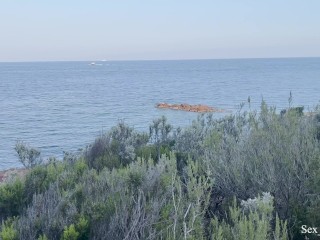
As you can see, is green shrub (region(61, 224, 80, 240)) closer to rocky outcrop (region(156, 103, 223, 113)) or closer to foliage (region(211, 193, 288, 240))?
foliage (region(211, 193, 288, 240))

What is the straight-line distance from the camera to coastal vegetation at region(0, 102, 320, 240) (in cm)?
507

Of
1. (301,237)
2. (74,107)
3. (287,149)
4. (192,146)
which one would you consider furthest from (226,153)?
(74,107)

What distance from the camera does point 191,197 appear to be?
5.39 meters

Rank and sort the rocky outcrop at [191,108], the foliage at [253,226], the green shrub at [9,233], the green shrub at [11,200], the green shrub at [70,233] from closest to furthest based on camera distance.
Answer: the foliage at [253,226]
the green shrub at [9,233]
the green shrub at [70,233]
the green shrub at [11,200]
the rocky outcrop at [191,108]

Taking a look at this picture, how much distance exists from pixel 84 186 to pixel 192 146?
13.7 ft

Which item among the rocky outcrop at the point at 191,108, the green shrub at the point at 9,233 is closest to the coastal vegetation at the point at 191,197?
the green shrub at the point at 9,233

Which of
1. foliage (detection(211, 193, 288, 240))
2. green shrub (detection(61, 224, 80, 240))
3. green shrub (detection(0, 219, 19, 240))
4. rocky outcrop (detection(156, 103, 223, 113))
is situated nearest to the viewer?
foliage (detection(211, 193, 288, 240))

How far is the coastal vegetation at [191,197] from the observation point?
16.6 feet

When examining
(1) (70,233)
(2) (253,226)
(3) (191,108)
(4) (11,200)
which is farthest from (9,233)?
(3) (191,108)

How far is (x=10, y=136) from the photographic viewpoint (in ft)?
109

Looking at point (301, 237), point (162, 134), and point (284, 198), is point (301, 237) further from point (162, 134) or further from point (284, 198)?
point (162, 134)

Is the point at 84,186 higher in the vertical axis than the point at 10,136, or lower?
higher

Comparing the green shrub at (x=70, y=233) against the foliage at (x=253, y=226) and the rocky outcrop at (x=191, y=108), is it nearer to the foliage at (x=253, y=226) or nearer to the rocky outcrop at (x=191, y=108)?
the foliage at (x=253, y=226)

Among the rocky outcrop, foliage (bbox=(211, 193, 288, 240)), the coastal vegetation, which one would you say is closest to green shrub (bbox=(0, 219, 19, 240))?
the coastal vegetation
